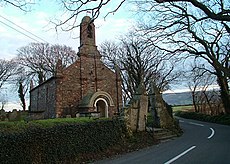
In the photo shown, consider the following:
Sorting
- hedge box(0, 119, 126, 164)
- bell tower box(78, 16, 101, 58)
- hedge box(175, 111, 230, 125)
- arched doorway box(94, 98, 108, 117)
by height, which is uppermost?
bell tower box(78, 16, 101, 58)

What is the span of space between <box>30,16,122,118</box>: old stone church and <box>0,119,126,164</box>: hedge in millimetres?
13337

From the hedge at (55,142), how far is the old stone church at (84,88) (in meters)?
13.3

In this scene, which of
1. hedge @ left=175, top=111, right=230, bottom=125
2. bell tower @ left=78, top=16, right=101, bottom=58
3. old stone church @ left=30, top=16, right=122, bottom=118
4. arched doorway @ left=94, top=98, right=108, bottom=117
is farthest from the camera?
hedge @ left=175, top=111, right=230, bottom=125

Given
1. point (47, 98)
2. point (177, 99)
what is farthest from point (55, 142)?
point (177, 99)

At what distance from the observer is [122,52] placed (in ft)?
122

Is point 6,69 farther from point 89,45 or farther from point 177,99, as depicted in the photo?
point 177,99

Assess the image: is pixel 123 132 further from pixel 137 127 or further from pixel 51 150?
pixel 51 150

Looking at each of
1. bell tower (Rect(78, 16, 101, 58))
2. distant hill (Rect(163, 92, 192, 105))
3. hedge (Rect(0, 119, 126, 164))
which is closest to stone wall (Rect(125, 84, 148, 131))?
hedge (Rect(0, 119, 126, 164))

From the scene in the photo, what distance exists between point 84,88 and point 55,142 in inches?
768

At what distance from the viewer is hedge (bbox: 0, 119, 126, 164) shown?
23.6 ft

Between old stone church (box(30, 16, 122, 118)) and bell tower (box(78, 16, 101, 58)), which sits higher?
bell tower (box(78, 16, 101, 58))

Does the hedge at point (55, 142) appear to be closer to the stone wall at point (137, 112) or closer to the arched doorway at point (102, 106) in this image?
the stone wall at point (137, 112)

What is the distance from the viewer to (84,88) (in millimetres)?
28047

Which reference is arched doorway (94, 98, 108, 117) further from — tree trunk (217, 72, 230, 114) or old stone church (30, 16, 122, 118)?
tree trunk (217, 72, 230, 114)
